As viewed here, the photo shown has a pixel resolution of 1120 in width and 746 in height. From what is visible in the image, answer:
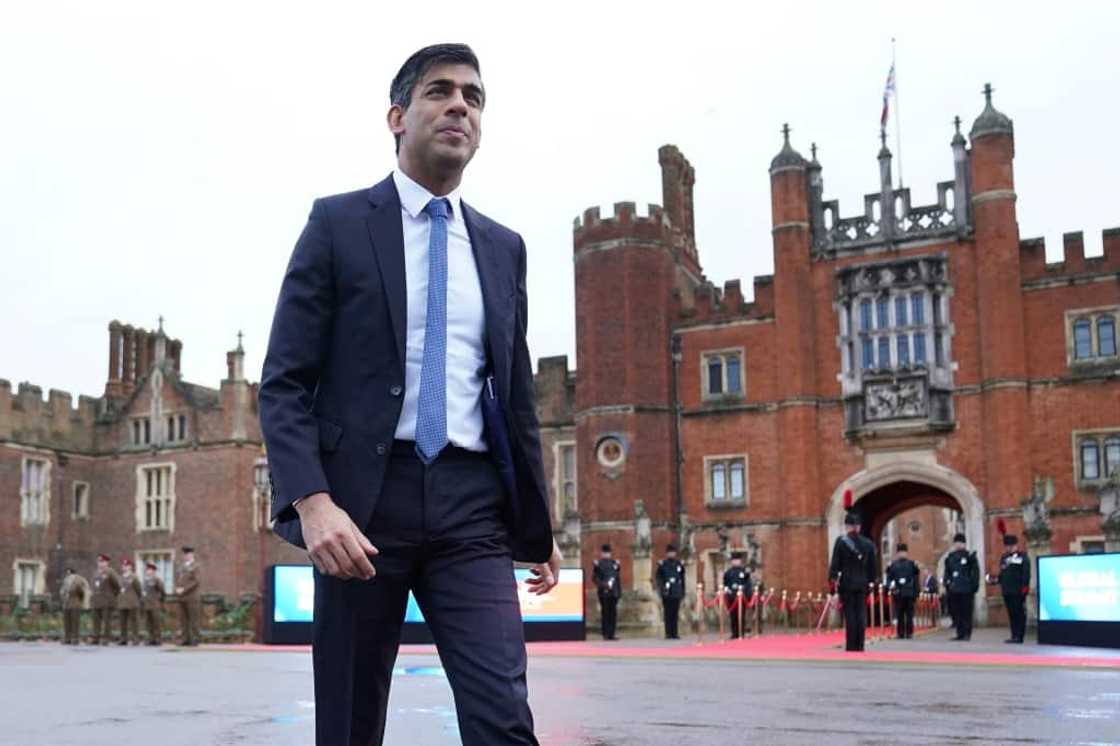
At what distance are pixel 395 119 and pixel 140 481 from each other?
43160 millimetres

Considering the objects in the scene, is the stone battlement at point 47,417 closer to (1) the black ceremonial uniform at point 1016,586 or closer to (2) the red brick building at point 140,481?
(2) the red brick building at point 140,481

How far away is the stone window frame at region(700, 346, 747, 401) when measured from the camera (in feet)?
122

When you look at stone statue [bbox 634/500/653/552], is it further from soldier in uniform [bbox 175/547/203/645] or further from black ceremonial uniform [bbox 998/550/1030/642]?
black ceremonial uniform [bbox 998/550/1030/642]

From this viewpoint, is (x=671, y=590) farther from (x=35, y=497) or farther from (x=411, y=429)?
(x=411, y=429)

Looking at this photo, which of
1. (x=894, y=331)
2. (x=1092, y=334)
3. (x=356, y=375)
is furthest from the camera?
(x=894, y=331)

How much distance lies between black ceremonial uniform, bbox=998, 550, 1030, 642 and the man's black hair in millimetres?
19961

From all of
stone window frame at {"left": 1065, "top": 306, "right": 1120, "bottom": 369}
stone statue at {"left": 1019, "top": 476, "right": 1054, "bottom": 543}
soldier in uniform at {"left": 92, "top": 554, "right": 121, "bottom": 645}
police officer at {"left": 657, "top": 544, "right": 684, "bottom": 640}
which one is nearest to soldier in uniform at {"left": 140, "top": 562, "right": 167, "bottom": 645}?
soldier in uniform at {"left": 92, "top": 554, "right": 121, "bottom": 645}

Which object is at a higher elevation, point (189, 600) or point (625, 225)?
point (625, 225)

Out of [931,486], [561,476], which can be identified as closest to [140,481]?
[561,476]

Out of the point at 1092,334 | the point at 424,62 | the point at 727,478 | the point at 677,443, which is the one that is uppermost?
the point at 1092,334

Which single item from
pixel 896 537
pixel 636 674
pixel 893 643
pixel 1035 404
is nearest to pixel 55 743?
pixel 636 674

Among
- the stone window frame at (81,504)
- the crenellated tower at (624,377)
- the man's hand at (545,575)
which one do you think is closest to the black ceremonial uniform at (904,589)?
the crenellated tower at (624,377)

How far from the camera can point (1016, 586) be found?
2200 cm

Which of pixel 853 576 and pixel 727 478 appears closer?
pixel 853 576
